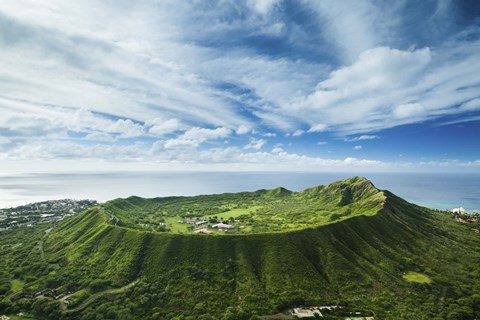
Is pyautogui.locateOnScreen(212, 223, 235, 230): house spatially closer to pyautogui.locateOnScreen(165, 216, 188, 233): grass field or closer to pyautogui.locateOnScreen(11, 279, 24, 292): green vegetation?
pyautogui.locateOnScreen(165, 216, 188, 233): grass field

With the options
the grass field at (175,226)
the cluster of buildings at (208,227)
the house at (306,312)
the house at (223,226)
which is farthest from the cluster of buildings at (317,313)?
the grass field at (175,226)

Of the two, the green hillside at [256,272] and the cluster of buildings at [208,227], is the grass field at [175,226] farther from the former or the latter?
the green hillside at [256,272]

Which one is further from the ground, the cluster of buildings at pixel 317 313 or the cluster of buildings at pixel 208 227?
the cluster of buildings at pixel 208 227

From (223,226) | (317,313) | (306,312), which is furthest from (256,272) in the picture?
(223,226)

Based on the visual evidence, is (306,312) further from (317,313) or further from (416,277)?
(416,277)

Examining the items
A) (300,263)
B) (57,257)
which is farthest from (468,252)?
(57,257)

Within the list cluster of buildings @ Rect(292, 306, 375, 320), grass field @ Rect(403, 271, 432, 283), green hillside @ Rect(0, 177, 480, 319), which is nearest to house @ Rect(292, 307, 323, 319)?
cluster of buildings @ Rect(292, 306, 375, 320)
